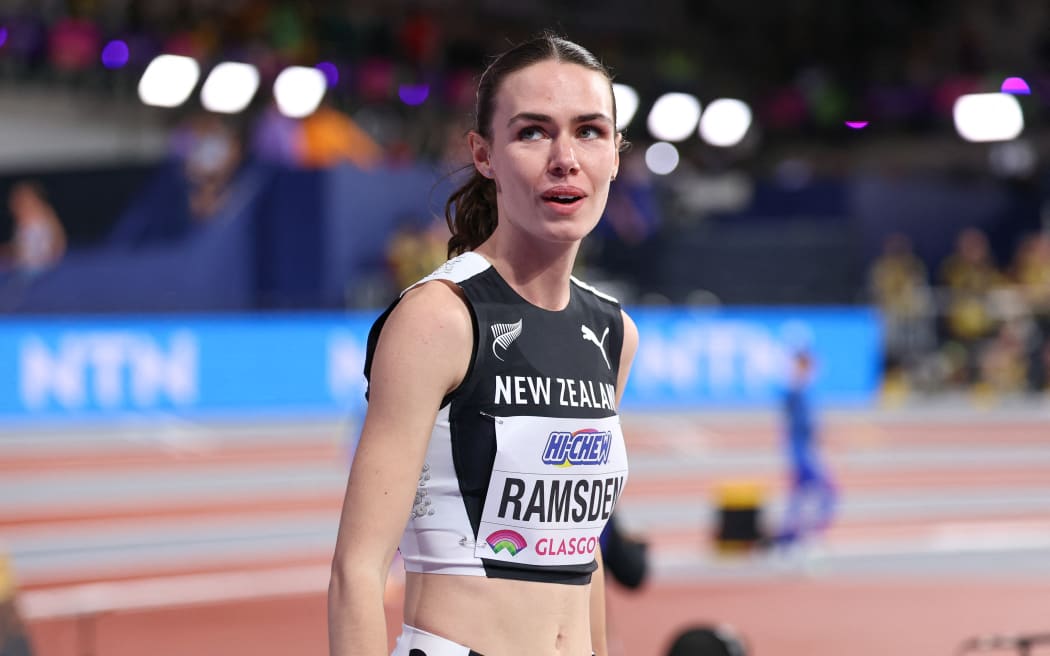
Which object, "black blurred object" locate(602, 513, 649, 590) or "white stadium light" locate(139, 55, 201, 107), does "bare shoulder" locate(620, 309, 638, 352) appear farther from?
"white stadium light" locate(139, 55, 201, 107)

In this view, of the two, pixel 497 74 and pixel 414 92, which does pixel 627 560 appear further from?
pixel 414 92

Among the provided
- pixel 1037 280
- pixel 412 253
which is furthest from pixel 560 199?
pixel 1037 280

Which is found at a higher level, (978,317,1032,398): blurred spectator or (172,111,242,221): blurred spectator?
(172,111,242,221): blurred spectator

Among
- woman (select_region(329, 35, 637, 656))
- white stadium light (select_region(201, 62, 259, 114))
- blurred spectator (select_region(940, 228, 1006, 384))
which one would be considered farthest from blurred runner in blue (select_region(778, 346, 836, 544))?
white stadium light (select_region(201, 62, 259, 114))

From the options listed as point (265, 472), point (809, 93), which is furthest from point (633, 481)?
point (809, 93)

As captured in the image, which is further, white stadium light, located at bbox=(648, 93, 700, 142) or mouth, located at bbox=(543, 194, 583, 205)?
white stadium light, located at bbox=(648, 93, 700, 142)

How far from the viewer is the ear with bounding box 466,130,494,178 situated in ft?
7.54

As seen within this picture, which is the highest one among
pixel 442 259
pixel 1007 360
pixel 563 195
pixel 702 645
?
pixel 442 259

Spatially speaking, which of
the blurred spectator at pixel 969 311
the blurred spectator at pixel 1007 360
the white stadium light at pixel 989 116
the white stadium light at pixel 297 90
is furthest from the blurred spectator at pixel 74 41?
the white stadium light at pixel 989 116

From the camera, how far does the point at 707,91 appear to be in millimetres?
26781

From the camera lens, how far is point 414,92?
24906 mm

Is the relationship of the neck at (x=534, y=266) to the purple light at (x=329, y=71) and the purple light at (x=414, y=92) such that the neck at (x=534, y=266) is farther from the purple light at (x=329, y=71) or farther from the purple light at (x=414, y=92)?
the purple light at (x=414, y=92)

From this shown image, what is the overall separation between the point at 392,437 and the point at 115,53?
20.7 m

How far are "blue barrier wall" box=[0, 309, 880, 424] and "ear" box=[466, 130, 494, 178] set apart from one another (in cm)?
1067
